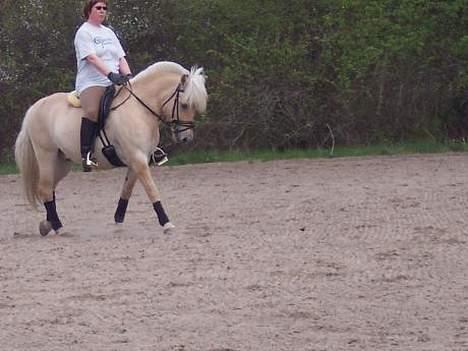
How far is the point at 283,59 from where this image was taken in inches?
802

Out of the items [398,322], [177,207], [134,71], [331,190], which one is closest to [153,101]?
[177,207]

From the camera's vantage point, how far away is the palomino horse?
11977mm

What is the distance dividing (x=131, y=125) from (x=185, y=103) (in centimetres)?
56

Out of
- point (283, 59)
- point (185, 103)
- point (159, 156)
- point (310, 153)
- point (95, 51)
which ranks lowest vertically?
point (310, 153)

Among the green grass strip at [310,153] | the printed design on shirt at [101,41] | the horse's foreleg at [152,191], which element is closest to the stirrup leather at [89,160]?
the horse's foreleg at [152,191]

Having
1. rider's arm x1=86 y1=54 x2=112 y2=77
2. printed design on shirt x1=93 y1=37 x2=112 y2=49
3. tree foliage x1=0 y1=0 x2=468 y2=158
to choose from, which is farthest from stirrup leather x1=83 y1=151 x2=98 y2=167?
tree foliage x1=0 y1=0 x2=468 y2=158

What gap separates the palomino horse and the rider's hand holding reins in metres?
0.18

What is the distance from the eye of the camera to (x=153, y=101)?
1211cm

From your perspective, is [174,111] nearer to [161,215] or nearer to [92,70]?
[92,70]

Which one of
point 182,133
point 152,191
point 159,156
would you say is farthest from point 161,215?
point 182,133

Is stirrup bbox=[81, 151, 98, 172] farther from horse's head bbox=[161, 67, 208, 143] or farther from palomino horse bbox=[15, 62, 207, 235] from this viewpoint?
horse's head bbox=[161, 67, 208, 143]

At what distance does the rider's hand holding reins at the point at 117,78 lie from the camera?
11844mm

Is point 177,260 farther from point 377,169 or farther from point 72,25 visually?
point 72,25

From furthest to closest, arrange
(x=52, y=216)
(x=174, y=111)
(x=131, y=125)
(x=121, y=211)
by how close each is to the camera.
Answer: (x=121, y=211)
(x=52, y=216)
(x=174, y=111)
(x=131, y=125)
